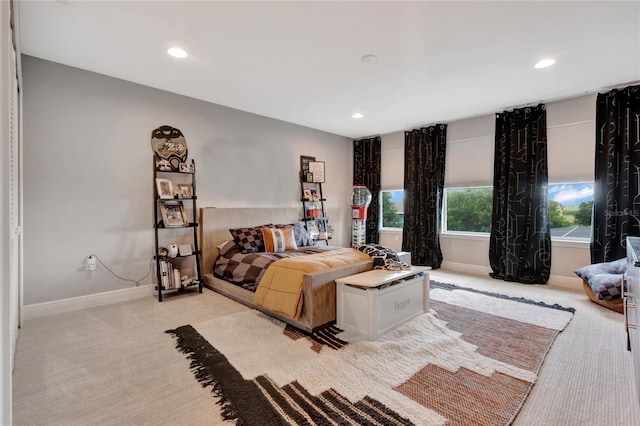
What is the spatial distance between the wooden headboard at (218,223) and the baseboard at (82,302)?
30.4 inches

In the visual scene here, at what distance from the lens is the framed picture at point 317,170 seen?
17.6 ft

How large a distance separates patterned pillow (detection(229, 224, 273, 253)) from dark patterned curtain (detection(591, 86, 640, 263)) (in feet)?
14.0

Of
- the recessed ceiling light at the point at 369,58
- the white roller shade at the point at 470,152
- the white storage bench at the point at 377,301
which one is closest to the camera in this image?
the white storage bench at the point at 377,301

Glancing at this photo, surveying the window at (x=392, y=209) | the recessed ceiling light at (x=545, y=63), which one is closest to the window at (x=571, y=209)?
the recessed ceiling light at (x=545, y=63)

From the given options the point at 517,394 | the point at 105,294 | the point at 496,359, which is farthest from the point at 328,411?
the point at 105,294

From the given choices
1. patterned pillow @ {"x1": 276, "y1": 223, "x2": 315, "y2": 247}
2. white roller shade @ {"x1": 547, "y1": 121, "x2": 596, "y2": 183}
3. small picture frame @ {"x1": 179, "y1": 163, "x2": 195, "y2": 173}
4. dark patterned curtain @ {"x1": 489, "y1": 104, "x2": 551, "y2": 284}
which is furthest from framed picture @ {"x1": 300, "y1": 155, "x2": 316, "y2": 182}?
white roller shade @ {"x1": 547, "y1": 121, "x2": 596, "y2": 183}

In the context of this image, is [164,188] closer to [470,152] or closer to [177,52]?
[177,52]

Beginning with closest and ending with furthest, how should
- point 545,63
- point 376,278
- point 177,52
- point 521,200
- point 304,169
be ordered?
point 376,278 → point 177,52 → point 545,63 → point 521,200 → point 304,169

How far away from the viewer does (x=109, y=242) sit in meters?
3.33

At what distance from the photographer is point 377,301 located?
240 cm

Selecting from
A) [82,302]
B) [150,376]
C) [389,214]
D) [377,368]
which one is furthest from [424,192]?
[82,302]

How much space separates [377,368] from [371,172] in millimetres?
4546

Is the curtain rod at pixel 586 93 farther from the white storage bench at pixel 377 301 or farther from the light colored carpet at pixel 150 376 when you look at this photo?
the white storage bench at pixel 377 301

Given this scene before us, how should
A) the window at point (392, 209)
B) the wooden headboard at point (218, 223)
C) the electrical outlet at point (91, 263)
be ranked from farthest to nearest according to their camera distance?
the window at point (392, 209) → the wooden headboard at point (218, 223) → the electrical outlet at point (91, 263)
